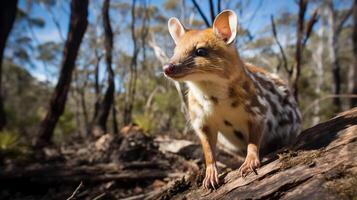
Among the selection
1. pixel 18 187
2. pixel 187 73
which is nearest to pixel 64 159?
pixel 18 187

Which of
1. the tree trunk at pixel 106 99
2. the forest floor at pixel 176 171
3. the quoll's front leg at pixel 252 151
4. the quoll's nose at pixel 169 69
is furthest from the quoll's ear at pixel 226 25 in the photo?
the tree trunk at pixel 106 99

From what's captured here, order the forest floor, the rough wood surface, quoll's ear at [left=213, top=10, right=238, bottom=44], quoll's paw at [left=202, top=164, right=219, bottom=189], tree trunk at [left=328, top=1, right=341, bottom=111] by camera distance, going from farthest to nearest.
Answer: tree trunk at [left=328, top=1, right=341, bottom=111] → quoll's ear at [left=213, top=10, right=238, bottom=44] → quoll's paw at [left=202, top=164, right=219, bottom=189] → the forest floor → the rough wood surface

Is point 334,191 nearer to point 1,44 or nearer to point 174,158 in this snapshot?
point 174,158

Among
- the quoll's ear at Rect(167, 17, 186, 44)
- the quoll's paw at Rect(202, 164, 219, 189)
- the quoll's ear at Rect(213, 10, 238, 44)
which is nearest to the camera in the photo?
the quoll's paw at Rect(202, 164, 219, 189)

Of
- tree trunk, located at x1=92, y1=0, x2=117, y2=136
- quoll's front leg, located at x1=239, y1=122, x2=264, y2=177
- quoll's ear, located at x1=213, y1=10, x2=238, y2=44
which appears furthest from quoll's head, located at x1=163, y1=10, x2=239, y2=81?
tree trunk, located at x1=92, y1=0, x2=117, y2=136

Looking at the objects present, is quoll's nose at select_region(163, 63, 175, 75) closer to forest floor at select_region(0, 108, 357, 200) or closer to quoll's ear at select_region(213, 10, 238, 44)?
quoll's ear at select_region(213, 10, 238, 44)

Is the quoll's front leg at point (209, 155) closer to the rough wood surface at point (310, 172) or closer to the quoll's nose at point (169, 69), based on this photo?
the rough wood surface at point (310, 172)

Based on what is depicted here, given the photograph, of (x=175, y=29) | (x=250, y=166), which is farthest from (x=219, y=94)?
(x=175, y=29)
